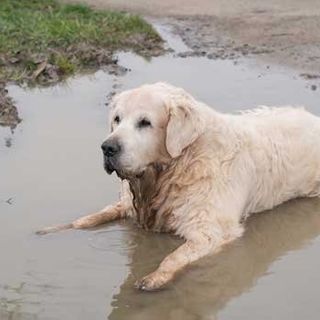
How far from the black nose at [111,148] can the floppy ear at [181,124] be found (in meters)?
0.46

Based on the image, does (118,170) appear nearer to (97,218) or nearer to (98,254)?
(98,254)

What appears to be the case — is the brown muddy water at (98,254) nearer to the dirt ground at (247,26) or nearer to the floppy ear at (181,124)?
the floppy ear at (181,124)

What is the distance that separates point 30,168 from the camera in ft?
24.6

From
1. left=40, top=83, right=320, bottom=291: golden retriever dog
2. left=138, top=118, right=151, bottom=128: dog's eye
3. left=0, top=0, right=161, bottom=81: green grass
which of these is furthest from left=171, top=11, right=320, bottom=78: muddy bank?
left=138, top=118, right=151, bottom=128: dog's eye

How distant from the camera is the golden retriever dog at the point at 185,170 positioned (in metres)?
5.87

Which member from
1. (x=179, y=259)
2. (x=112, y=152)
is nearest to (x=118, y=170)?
(x=112, y=152)

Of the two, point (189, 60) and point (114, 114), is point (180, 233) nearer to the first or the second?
point (114, 114)

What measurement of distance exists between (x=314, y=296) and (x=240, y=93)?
4712 mm

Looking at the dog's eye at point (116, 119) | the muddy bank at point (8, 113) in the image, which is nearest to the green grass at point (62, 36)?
the muddy bank at point (8, 113)

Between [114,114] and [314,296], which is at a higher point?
[114,114]

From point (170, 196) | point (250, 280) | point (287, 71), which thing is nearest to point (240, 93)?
point (287, 71)

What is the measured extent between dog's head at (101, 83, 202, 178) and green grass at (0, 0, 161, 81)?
4.57 meters

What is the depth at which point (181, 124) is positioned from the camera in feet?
19.9

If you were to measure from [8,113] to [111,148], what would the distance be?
3.47 m
